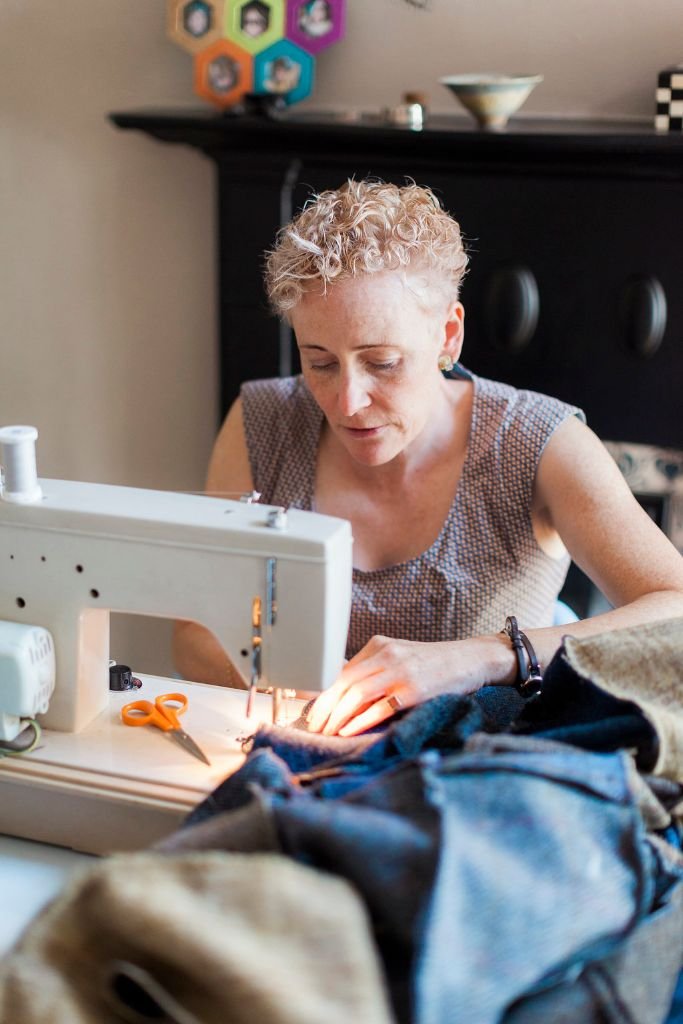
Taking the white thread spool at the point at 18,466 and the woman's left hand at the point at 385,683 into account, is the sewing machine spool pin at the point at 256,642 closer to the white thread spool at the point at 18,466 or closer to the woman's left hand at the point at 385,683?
the woman's left hand at the point at 385,683

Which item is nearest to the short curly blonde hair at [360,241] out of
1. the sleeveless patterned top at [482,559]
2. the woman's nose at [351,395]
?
the woman's nose at [351,395]

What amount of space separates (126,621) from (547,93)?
1.55m

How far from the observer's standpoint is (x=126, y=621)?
2.79 metres

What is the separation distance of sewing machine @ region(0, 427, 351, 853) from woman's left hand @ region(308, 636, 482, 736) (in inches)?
1.8

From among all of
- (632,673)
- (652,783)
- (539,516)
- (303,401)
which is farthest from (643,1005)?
(303,401)

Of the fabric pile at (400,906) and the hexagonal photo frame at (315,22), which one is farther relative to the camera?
the hexagonal photo frame at (315,22)

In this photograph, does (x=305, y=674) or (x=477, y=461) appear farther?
(x=477, y=461)

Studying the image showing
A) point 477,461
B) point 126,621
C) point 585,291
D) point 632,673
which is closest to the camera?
point 632,673

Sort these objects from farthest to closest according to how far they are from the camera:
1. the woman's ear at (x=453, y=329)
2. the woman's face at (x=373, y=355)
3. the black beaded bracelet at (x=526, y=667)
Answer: the woman's ear at (x=453, y=329), the woman's face at (x=373, y=355), the black beaded bracelet at (x=526, y=667)

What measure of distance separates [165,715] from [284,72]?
149cm

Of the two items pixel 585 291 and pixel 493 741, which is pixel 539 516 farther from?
pixel 493 741

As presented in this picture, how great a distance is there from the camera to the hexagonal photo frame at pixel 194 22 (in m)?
2.20

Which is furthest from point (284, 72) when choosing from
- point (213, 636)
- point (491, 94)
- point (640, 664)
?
point (640, 664)

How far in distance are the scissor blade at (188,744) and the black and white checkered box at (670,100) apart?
4.73 feet
